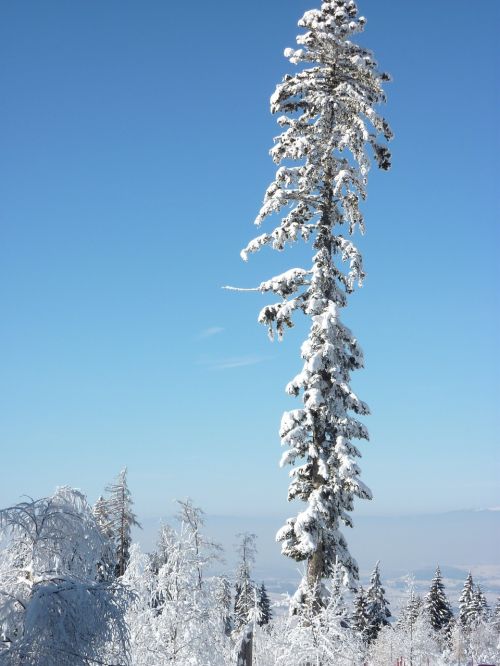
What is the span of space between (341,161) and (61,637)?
45.5 feet

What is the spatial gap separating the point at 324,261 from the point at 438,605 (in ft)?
202

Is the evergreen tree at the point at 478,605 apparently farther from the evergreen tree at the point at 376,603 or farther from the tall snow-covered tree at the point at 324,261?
the tall snow-covered tree at the point at 324,261

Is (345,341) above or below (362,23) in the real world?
below

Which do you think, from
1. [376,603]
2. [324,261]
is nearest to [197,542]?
[324,261]

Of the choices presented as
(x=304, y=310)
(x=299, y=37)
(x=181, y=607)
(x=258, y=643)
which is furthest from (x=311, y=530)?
(x=299, y=37)

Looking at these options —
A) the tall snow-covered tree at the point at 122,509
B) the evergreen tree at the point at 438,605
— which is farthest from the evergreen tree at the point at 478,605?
the tall snow-covered tree at the point at 122,509

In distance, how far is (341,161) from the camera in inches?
670

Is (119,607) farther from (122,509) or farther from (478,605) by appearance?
(478,605)

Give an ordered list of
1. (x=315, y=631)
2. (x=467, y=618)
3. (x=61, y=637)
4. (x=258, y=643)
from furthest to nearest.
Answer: (x=467, y=618)
(x=258, y=643)
(x=315, y=631)
(x=61, y=637)

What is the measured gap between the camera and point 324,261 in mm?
16484

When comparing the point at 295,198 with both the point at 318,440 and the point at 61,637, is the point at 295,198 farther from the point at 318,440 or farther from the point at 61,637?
the point at 61,637

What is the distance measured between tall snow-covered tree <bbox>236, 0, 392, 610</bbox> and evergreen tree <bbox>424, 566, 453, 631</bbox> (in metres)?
57.0

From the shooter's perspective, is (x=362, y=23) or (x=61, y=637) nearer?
(x=61, y=637)

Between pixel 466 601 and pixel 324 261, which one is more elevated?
pixel 324 261
